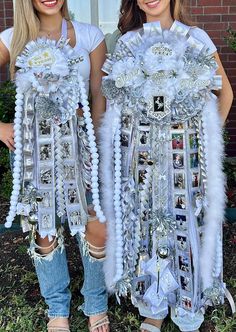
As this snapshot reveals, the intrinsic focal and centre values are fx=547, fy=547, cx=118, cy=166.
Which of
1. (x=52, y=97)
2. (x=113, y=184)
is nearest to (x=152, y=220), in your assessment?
(x=113, y=184)

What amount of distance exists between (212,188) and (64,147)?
0.75 meters

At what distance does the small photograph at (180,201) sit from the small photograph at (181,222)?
0.05 meters

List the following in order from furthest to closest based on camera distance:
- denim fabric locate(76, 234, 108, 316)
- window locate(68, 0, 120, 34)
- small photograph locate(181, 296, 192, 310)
Answer: 1. window locate(68, 0, 120, 34)
2. denim fabric locate(76, 234, 108, 316)
3. small photograph locate(181, 296, 192, 310)

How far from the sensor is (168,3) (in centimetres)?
263

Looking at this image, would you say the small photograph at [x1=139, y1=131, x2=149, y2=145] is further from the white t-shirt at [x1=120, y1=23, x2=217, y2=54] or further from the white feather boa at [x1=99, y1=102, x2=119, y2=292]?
the white t-shirt at [x1=120, y1=23, x2=217, y2=54]

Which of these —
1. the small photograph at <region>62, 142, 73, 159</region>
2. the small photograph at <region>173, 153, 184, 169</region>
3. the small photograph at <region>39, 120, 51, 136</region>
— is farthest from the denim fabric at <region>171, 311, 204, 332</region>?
the small photograph at <region>39, 120, 51, 136</region>

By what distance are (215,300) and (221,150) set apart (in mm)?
791

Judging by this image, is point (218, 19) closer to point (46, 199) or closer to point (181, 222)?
point (181, 222)

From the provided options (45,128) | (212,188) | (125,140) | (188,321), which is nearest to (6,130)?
(45,128)

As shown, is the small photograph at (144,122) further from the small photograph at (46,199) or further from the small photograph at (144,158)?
the small photograph at (46,199)

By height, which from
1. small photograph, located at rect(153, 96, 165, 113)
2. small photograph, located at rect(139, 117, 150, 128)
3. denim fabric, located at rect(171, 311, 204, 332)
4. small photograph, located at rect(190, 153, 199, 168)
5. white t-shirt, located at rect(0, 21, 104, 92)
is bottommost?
denim fabric, located at rect(171, 311, 204, 332)

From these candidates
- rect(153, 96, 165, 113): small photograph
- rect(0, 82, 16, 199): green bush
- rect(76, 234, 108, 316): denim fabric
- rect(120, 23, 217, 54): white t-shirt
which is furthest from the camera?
rect(0, 82, 16, 199): green bush

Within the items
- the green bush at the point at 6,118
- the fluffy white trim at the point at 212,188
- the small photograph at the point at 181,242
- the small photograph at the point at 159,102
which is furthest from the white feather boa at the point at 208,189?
the green bush at the point at 6,118

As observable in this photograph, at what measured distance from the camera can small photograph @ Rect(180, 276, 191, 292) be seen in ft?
9.18
